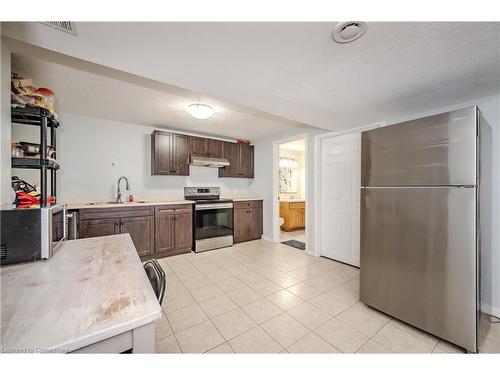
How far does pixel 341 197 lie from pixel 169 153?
122 inches

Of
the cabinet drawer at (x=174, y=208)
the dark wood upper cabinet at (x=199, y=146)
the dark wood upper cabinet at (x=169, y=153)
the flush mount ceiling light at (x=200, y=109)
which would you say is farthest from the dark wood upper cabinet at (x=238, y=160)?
the flush mount ceiling light at (x=200, y=109)

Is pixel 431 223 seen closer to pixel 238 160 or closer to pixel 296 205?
pixel 238 160

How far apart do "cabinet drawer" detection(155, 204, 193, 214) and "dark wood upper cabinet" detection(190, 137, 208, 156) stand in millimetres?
1059

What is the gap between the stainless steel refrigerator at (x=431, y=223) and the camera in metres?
1.40

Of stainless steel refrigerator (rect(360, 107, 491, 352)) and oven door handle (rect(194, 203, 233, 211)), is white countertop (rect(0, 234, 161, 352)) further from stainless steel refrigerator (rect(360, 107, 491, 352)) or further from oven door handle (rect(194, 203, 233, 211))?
oven door handle (rect(194, 203, 233, 211))

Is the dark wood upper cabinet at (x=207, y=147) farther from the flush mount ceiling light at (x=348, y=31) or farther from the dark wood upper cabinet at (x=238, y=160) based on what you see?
the flush mount ceiling light at (x=348, y=31)

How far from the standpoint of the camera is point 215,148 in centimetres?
415

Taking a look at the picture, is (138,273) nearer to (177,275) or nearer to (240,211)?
(177,275)

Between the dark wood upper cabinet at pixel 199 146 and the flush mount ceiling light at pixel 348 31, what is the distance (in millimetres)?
3171

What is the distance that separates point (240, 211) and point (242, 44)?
10.9 feet

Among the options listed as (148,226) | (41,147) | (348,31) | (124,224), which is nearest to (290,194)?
(148,226)

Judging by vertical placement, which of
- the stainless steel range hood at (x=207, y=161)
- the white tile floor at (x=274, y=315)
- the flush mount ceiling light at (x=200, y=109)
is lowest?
the white tile floor at (x=274, y=315)

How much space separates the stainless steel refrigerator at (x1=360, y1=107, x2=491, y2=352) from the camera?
1.40 metres
